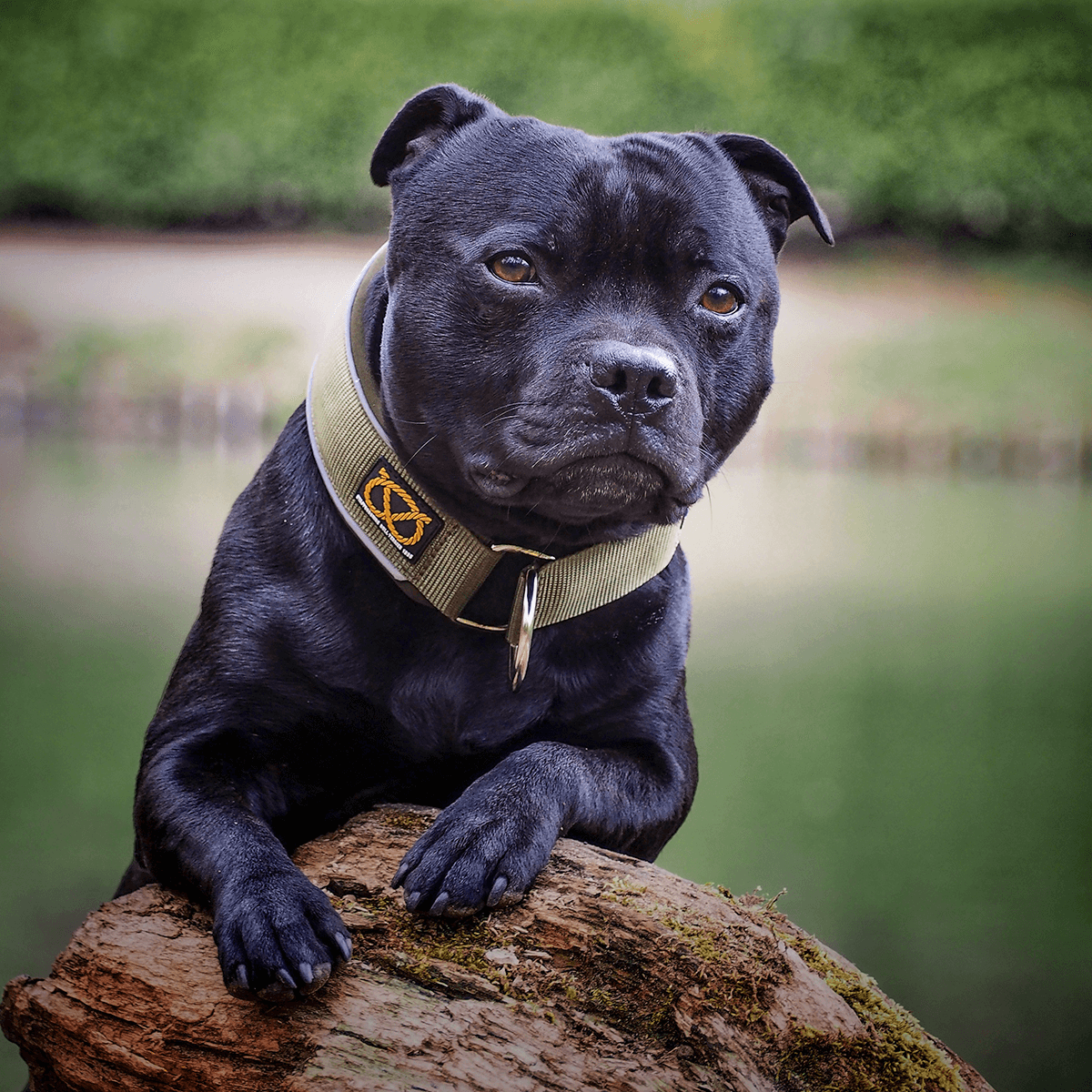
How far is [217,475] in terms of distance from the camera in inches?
168

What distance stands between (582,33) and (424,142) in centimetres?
337

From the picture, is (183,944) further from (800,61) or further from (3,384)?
(800,61)

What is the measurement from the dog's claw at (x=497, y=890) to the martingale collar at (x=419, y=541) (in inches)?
12.5

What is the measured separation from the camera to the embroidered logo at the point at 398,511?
4.79 ft

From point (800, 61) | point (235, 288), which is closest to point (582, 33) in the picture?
point (800, 61)

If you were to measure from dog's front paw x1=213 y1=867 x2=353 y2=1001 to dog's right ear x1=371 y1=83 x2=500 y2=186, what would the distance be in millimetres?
993

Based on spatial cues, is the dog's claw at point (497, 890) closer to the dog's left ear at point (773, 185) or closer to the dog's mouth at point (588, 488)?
the dog's mouth at point (588, 488)

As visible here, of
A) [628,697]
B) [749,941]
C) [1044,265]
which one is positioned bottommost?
[749,941]

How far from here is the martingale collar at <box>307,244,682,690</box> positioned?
4.81 feet

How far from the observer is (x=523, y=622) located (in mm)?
1465

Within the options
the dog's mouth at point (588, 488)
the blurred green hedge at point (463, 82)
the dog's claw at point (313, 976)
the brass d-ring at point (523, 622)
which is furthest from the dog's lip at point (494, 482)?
the blurred green hedge at point (463, 82)

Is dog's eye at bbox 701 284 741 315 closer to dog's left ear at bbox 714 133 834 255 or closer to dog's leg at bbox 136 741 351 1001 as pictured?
dog's left ear at bbox 714 133 834 255

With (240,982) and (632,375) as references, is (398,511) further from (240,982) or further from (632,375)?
(240,982)

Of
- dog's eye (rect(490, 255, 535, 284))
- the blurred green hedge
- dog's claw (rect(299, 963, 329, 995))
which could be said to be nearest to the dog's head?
dog's eye (rect(490, 255, 535, 284))
